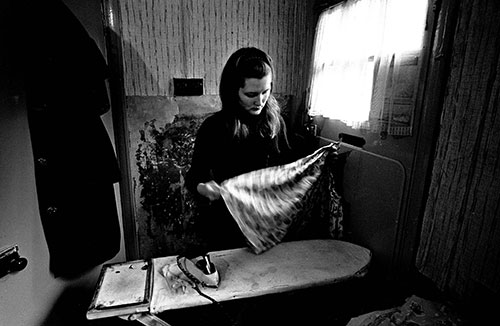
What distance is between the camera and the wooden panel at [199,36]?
7.06 feet

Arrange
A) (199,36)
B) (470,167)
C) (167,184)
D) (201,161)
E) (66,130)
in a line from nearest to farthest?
(470,167) → (66,130) → (201,161) → (199,36) → (167,184)

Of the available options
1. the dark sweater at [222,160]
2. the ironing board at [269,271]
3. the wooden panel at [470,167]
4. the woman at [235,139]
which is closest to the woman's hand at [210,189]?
the woman at [235,139]

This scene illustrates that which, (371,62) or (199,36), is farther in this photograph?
(199,36)

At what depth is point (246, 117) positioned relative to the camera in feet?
6.50

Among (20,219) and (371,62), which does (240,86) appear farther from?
(20,219)

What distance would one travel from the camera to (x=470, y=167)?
123 cm

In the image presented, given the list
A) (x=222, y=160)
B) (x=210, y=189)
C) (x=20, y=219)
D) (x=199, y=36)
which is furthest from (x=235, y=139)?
(x=20, y=219)

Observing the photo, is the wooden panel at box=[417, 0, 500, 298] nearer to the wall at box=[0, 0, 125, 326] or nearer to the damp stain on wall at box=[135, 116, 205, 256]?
the damp stain on wall at box=[135, 116, 205, 256]

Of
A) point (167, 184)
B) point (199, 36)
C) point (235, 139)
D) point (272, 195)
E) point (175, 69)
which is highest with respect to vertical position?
point (199, 36)

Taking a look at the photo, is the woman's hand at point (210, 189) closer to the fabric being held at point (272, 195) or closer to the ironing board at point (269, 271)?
the fabric being held at point (272, 195)

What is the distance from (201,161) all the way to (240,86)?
0.53 metres

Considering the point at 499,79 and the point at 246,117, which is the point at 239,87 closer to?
the point at 246,117

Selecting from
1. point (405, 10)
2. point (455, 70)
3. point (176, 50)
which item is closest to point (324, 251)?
point (455, 70)

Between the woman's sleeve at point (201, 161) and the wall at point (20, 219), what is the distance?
82cm
